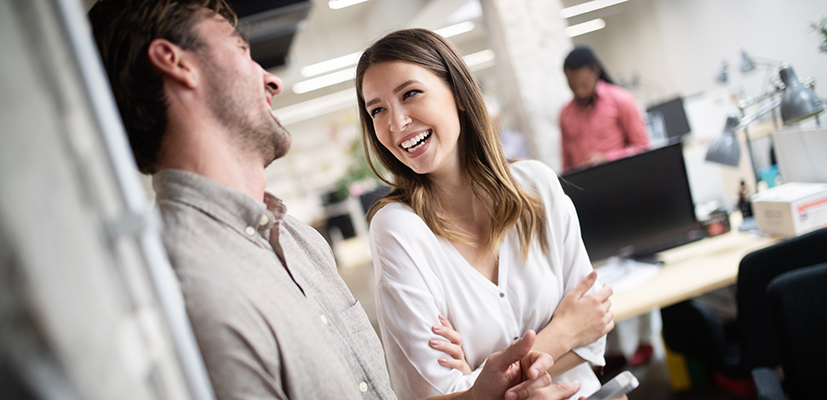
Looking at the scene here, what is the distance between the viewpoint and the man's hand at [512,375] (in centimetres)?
94

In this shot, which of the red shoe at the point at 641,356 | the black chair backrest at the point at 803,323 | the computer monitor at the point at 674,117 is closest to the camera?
the black chair backrest at the point at 803,323

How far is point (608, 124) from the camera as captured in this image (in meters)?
3.10

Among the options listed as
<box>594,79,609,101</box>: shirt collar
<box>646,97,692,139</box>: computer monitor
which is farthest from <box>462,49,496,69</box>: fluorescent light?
<box>594,79,609,101</box>: shirt collar

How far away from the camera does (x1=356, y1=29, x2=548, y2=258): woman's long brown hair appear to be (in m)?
1.19

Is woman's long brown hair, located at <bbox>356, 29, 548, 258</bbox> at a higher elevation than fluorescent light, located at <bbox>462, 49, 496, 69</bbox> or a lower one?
lower

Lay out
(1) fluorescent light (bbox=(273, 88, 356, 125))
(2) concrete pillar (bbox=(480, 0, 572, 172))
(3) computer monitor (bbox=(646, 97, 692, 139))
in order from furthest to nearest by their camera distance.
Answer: (1) fluorescent light (bbox=(273, 88, 356, 125)) < (3) computer monitor (bbox=(646, 97, 692, 139)) < (2) concrete pillar (bbox=(480, 0, 572, 172))

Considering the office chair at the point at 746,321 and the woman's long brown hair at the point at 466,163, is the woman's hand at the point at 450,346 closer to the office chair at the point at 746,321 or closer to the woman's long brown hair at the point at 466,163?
the woman's long brown hair at the point at 466,163

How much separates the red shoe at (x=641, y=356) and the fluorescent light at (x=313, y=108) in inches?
349

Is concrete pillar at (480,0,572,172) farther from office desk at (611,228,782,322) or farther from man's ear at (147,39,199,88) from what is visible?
man's ear at (147,39,199,88)

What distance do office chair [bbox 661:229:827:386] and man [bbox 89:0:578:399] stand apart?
4.51ft

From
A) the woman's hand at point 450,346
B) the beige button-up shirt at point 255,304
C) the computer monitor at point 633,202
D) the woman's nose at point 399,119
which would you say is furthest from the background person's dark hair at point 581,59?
the beige button-up shirt at point 255,304

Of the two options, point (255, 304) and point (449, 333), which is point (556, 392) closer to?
point (449, 333)

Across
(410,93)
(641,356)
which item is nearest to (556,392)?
(410,93)

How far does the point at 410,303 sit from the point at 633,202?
1.32 meters
